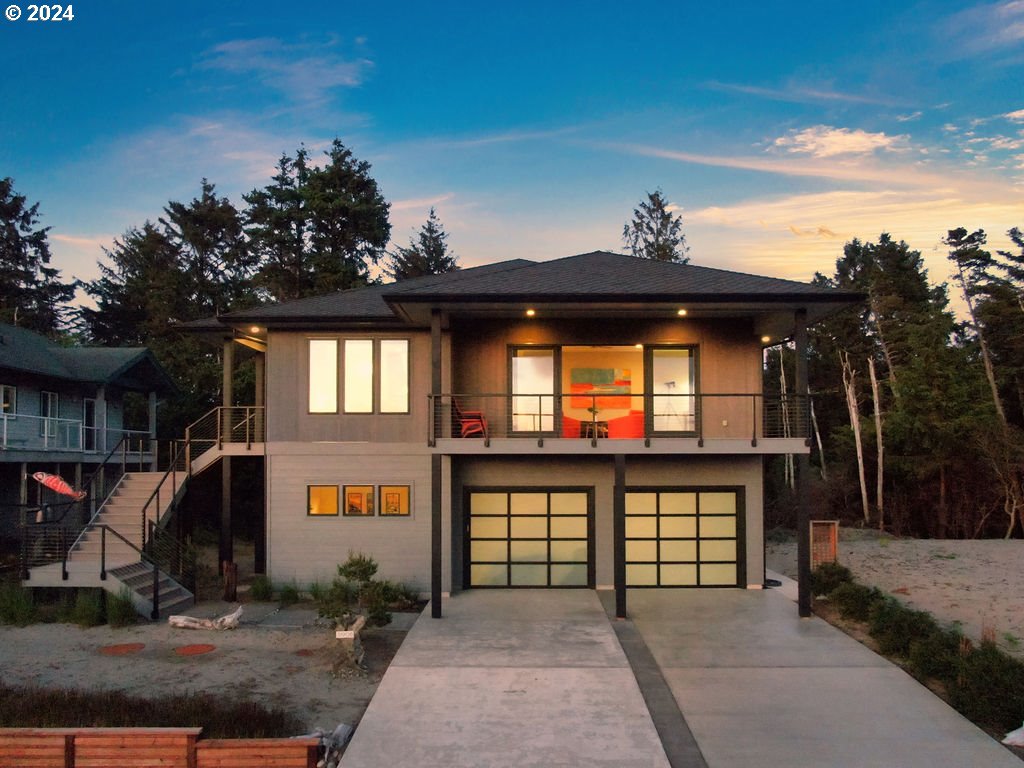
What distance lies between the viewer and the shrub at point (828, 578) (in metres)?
14.0

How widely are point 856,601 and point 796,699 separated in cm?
451

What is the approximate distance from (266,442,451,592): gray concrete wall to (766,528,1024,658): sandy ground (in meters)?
9.09

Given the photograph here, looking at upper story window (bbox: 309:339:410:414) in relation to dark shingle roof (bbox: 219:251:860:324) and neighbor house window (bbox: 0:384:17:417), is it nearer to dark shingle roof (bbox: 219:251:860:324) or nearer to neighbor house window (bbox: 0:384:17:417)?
dark shingle roof (bbox: 219:251:860:324)

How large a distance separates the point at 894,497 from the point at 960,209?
12408mm

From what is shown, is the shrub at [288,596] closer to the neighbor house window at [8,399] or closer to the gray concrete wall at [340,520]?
the gray concrete wall at [340,520]

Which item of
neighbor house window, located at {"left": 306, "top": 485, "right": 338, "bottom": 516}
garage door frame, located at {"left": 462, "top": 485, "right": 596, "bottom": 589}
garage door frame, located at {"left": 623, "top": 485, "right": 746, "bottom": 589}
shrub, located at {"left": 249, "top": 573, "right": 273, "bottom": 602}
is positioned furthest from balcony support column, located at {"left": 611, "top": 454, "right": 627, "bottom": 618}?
shrub, located at {"left": 249, "top": 573, "right": 273, "bottom": 602}

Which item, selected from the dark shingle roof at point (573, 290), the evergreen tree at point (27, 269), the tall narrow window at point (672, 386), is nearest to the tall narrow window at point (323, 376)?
the dark shingle roof at point (573, 290)

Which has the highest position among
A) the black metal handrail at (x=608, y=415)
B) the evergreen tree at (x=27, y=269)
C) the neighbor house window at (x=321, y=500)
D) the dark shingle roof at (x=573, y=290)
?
the evergreen tree at (x=27, y=269)

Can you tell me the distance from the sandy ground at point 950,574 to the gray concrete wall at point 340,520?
9.09 metres

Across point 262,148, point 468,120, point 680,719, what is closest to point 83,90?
point 468,120

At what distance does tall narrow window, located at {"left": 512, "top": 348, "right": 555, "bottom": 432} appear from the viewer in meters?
15.2

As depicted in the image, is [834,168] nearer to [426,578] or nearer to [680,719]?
[426,578]

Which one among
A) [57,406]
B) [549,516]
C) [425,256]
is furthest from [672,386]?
[425,256]

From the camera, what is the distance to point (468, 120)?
1009 inches
